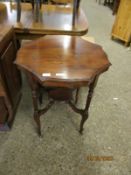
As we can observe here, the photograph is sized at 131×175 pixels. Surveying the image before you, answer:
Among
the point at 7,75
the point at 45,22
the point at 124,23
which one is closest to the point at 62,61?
the point at 7,75

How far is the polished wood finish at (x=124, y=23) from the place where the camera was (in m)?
2.74

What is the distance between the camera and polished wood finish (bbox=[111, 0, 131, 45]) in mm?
2736

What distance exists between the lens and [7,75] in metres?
1.26

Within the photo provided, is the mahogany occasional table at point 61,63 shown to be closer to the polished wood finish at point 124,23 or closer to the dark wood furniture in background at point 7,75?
the dark wood furniture in background at point 7,75

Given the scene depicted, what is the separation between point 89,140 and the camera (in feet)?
4.63

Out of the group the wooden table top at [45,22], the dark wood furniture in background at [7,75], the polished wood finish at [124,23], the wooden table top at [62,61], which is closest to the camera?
the wooden table top at [62,61]

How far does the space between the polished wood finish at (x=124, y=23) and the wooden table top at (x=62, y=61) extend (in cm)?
191

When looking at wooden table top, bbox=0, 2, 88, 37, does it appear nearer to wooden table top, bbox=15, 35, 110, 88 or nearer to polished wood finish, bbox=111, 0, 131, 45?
wooden table top, bbox=15, 35, 110, 88

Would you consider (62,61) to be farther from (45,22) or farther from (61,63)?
(45,22)

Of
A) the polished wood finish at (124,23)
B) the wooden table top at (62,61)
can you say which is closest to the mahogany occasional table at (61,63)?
the wooden table top at (62,61)

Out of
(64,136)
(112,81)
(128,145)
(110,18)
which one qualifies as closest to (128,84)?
Result: (112,81)

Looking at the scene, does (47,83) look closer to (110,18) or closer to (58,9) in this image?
(58,9)

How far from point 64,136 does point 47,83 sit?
67 centimetres

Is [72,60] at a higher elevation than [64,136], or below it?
higher
